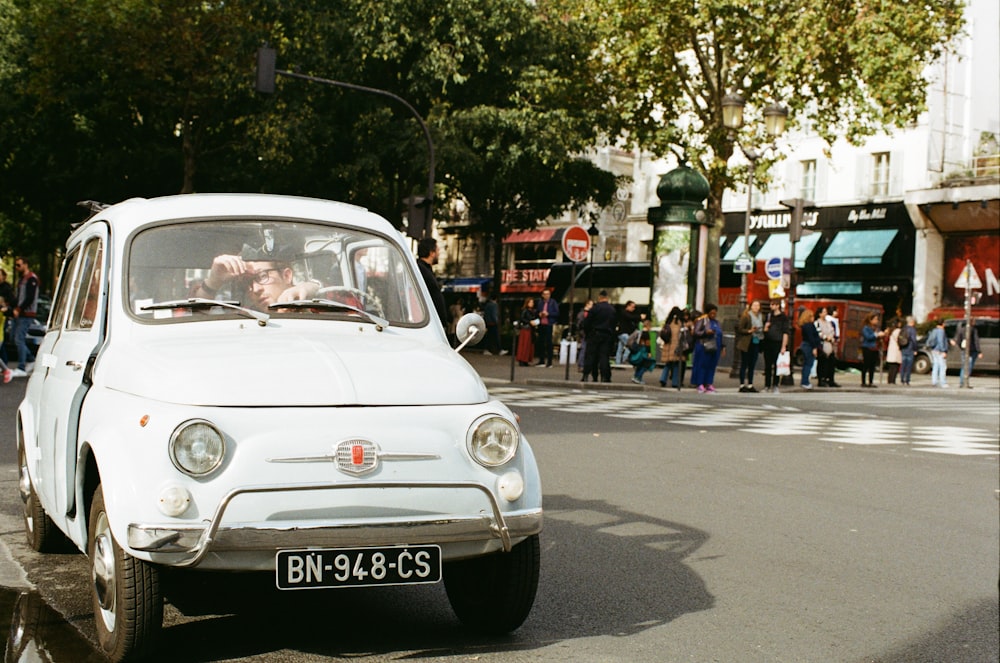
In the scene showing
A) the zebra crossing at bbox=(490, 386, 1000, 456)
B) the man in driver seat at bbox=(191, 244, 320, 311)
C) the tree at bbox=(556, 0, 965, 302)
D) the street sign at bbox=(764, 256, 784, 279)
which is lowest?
the zebra crossing at bbox=(490, 386, 1000, 456)

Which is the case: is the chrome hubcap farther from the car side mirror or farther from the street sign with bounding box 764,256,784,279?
the street sign with bounding box 764,256,784,279

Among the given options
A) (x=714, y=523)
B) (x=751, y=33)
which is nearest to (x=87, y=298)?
(x=714, y=523)

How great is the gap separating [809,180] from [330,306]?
46.2 m

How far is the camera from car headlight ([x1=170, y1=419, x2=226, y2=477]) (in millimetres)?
4062

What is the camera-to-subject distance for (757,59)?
33.3 m

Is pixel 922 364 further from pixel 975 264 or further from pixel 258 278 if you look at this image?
pixel 258 278

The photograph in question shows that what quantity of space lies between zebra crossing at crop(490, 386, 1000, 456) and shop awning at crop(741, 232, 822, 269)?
27.2m

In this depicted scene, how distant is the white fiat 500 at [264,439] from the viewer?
4070mm

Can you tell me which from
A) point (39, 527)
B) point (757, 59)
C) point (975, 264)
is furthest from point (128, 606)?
point (975, 264)

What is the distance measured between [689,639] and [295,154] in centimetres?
2850

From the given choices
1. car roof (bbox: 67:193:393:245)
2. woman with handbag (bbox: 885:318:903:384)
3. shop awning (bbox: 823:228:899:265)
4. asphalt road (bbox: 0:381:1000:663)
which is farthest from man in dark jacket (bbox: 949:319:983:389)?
car roof (bbox: 67:193:393:245)

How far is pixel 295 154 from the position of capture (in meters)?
32.2

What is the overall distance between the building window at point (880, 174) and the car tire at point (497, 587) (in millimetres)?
44025

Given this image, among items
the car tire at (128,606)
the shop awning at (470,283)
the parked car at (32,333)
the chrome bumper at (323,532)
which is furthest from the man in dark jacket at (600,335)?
the shop awning at (470,283)
